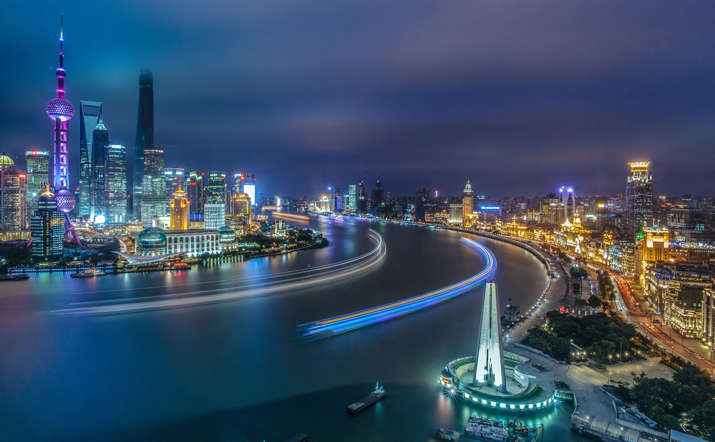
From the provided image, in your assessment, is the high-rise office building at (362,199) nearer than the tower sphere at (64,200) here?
No

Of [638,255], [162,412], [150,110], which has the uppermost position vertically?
[150,110]

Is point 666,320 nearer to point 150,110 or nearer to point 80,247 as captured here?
point 80,247

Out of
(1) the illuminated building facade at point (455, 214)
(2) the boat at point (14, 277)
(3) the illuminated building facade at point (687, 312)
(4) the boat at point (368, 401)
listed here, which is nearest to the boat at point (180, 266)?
(2) the boat at point (14, 277)

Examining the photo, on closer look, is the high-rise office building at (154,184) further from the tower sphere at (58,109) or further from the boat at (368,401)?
the boat at (368,401)

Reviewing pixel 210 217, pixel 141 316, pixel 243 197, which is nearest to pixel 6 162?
pixel 210 217

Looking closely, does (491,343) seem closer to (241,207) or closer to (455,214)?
(241,207)

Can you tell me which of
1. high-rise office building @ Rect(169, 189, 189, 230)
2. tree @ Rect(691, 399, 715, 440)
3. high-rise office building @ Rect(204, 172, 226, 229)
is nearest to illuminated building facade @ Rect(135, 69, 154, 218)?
high-rise office building @ Rect(204, 172, 226, 229)

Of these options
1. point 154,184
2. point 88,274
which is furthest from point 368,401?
point 154,184

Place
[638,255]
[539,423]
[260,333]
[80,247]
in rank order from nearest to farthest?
[539,423], [260,333], [638,255], [80,247]
